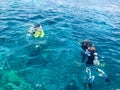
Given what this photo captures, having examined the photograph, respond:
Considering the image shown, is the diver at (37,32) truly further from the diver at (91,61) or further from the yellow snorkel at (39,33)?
the diver at (91,61)

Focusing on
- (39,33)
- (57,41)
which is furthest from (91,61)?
(39,33)

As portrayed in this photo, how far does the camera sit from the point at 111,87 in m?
15.4

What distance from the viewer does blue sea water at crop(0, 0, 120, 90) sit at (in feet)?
52.3

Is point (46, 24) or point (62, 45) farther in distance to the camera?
point (46, 24)

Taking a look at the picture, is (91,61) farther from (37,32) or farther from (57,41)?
(37,32)

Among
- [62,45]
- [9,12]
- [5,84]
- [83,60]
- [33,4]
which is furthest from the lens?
[33,4]

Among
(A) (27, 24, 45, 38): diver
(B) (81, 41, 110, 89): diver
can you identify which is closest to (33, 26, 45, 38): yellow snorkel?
(A) (27, 24, 45, 38): diver

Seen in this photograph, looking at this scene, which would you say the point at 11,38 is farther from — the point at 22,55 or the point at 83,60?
the point at 83,60

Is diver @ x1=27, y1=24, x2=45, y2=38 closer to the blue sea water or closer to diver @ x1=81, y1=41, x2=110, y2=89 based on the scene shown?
the blue sea water

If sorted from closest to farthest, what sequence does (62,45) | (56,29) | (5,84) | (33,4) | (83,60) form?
(5,84), (83,60), (62,45), (56,29), (33,4)

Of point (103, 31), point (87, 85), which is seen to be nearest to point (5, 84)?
point (87, 85)

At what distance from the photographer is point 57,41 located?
2050 cm

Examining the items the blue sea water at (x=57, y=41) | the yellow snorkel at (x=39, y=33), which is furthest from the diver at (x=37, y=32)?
the blue sea water at (x=57, y=41)

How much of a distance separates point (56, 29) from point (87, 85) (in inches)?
359
